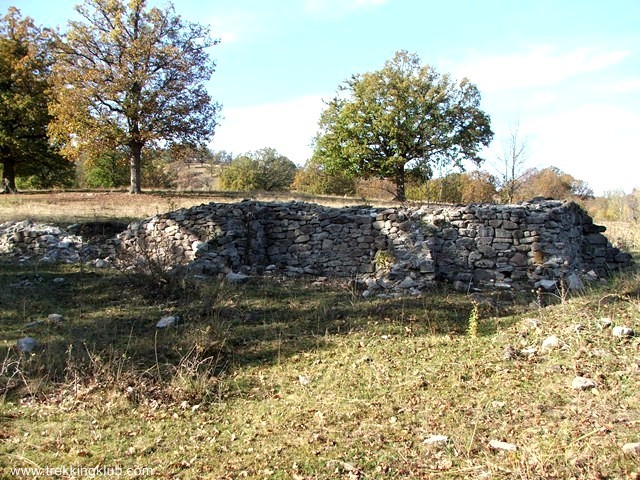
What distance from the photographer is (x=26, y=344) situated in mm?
5266

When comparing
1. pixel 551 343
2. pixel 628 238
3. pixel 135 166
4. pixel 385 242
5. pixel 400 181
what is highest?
pixel 135 166

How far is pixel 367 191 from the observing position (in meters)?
35.4

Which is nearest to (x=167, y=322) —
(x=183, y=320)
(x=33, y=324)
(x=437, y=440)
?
(x=183, y=320)

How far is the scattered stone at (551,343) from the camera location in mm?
4895

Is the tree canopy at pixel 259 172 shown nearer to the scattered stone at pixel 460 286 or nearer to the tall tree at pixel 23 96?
the tall tree at pixel 23 96

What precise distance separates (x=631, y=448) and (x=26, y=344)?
575 cm

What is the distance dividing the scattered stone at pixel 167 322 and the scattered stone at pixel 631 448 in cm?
497

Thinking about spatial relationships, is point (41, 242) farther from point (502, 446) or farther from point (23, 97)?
point (23, 97)

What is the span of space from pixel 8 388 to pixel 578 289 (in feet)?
25.8

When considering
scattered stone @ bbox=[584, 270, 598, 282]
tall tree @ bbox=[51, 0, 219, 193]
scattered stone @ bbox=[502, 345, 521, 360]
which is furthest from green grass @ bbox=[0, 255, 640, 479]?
tall tree @ bbox=[51, 0, 219, 193]

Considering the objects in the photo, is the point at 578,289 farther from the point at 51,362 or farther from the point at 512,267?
the point at 51,362

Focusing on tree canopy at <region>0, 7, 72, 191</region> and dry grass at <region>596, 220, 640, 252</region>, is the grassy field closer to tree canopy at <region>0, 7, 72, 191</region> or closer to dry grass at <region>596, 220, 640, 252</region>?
dry grass at <region>596, 220, 640, 252</region>

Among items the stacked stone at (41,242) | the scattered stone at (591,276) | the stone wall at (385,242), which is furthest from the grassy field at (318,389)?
the stacked stone at (41,242)

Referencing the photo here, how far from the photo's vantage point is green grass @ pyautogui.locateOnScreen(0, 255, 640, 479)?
128 inches
